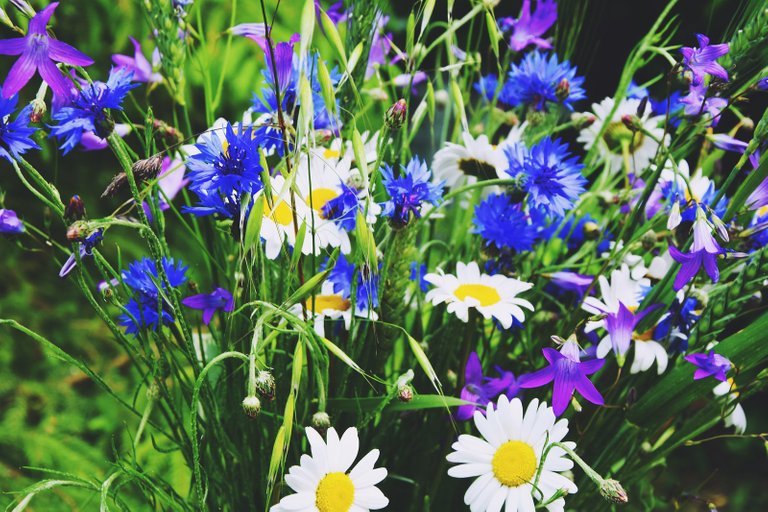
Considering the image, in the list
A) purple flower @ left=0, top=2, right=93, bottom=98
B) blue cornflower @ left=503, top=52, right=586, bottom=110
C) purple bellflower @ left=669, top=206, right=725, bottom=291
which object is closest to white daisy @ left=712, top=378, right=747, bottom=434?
purple bellflower @ left=669, top=206, right=725, bottom=291

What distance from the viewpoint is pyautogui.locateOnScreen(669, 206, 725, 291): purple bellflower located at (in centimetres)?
38

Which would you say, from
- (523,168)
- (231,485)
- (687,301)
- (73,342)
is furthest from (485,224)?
(73,342)

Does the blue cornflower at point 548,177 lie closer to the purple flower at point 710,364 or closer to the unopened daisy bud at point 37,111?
the purple flower at point 710,364

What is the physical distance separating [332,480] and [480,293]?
0.53ft

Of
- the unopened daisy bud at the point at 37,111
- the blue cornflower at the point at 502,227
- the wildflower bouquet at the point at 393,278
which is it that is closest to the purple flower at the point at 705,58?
the wildflower bouquet at the point at 393,278

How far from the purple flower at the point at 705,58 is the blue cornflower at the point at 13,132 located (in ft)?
Answer: 1.22

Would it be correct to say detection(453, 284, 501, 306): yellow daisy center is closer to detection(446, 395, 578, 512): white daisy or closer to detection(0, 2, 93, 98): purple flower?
detection(446, 395, 578, 512): white daisy

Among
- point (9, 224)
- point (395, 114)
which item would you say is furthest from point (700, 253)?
point (9, 224)

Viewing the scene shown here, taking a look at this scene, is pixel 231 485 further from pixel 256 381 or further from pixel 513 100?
pixel 513 100

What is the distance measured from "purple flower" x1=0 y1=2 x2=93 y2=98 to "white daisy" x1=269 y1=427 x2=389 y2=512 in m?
0.22

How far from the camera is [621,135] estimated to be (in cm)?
60

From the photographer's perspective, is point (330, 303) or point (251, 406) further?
point (330, 303)

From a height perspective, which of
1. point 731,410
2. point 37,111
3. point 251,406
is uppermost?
point 37,111

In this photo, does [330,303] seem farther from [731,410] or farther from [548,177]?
[731,410]
